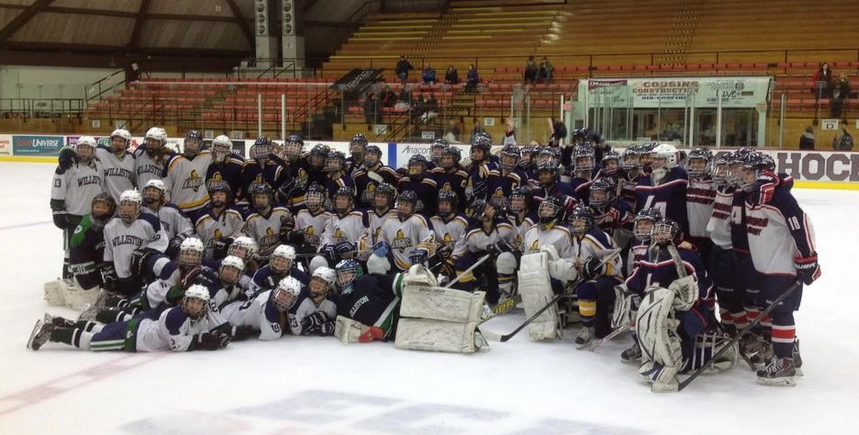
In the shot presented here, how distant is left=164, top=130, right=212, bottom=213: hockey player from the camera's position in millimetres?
7582

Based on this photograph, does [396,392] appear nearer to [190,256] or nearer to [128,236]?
[190,256]

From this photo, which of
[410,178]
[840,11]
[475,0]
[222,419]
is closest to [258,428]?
[222,419]

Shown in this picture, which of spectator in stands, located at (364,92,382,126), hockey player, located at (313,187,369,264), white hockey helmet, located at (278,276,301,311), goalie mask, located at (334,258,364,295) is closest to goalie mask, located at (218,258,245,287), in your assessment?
white hockey helmet, located at (278,276,301,311)

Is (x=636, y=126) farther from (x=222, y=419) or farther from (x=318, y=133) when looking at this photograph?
(x=222, y=419)

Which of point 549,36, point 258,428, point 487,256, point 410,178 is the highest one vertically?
point 549,36

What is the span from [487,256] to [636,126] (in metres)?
8.76

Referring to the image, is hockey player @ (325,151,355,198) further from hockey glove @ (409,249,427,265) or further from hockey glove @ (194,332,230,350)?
hockey glove @ (194,332,230,350)

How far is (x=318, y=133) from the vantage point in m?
18.1

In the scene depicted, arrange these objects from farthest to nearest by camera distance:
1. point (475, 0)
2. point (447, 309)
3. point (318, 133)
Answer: point (475, 0)
point (318, 133)
point (447, 309)

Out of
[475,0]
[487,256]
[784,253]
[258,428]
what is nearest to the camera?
[258,428]

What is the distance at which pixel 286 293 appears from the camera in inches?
231

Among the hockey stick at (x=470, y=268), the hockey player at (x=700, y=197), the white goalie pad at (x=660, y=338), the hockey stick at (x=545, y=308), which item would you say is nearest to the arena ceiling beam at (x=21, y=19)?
the hockey stick at (x=470, y=268)

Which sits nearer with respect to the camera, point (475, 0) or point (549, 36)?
point (549, 36)

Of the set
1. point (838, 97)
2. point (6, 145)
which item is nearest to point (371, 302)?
point (838, 97)
